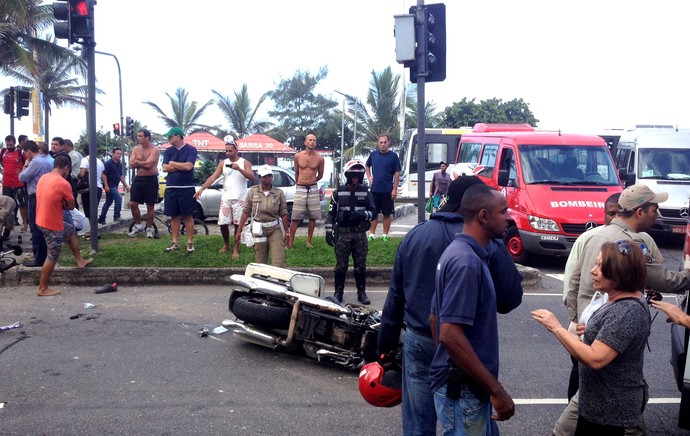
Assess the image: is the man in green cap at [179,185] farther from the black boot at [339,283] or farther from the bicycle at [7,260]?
the black boot at [339,283]

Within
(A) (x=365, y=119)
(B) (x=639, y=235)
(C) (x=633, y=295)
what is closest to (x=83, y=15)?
(B) (x=639, y=235)

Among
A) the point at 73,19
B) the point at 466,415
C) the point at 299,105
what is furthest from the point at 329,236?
the point at 299,105

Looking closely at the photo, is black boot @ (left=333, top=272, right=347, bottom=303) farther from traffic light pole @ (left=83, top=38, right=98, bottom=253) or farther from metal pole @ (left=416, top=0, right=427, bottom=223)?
traffic light pole @ (left=83, top=38, right=98, bottom=253)

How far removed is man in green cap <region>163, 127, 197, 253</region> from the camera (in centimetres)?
1032

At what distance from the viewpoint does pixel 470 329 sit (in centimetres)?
306

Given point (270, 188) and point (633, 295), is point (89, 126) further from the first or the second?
point (633, 295)

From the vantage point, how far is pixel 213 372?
19.7 feet

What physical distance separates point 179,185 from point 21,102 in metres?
9.57

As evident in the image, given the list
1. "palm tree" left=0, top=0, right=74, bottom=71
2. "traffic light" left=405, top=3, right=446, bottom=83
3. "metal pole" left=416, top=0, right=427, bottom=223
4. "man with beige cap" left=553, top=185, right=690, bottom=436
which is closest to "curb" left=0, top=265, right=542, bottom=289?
"metal pole" left=416, top=0, right=427, bottom=223

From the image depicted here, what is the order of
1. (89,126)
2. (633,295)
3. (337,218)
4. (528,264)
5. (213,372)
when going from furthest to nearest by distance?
1. (528,264)
2. (89,126)
3. (337,218)
4. (213,372)
5. (633,295)

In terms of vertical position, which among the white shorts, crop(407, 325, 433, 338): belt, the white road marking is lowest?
the white road marking

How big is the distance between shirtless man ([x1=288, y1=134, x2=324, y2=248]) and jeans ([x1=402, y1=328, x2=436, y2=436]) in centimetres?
745

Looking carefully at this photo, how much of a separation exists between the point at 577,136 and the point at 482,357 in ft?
34.5

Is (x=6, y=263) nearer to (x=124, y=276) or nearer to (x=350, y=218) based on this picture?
(x=124, y=276)
